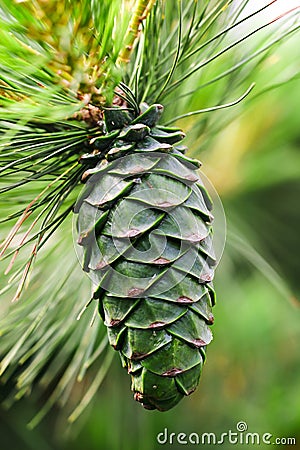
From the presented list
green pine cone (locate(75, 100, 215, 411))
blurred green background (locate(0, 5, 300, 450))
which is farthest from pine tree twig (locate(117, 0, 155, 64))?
blurred green background (locate(0, 5, 300, 450))

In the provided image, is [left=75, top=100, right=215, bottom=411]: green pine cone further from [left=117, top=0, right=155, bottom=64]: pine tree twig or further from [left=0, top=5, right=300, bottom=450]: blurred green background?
[left=0, top=5, right=300, bottom=450]: blurred green background

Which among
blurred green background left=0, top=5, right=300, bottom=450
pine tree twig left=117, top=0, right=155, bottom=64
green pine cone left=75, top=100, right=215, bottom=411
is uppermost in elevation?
pine tree twig left=117, top=0, right=155, bottom=64

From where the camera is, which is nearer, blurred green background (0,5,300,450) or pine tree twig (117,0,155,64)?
pine tree twig (117,0,155,64)

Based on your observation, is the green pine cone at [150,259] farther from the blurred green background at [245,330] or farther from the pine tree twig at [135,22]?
the blurred green background at [245,330]

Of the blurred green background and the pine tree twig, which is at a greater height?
the pine tree twig

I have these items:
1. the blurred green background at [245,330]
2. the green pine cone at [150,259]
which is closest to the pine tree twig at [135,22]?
the green pine cone at [150,259]

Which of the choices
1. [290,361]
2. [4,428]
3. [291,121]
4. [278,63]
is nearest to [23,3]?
[278,63]

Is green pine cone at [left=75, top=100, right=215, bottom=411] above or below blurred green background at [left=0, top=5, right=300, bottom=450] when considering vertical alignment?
above
